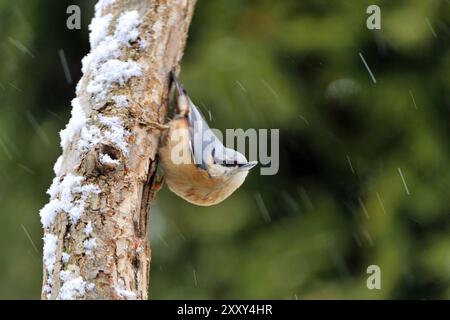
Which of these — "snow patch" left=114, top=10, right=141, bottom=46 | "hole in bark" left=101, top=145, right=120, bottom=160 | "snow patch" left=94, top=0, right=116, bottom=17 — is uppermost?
"snow patch" left=94, top=0, right=116, bottom=17

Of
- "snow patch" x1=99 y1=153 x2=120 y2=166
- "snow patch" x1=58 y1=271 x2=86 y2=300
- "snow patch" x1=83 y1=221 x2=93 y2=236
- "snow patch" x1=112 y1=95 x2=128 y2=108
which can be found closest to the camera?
"snow patch" x1=58 y1=271 x2=86 y2=300

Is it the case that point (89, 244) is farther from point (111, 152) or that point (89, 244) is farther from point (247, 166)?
point (247, 166)

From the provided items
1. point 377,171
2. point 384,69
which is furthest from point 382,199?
point 384,69

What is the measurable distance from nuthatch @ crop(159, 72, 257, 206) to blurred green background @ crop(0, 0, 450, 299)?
1489mm

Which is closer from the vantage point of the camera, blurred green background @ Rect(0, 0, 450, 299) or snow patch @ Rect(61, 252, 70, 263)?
snow patch @ Rect(61, 252, 70, 263)

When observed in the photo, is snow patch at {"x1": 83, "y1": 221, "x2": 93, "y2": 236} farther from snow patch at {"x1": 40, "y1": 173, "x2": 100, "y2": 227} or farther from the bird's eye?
the bird's eye

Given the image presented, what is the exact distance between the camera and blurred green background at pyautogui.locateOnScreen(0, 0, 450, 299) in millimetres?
4199

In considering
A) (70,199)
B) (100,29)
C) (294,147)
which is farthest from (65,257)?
(294,147)

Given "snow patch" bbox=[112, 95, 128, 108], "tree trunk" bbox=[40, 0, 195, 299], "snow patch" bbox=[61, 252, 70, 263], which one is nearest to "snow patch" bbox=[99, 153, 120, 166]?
"tree trunk" bbox=[40, 0, 195, 299]

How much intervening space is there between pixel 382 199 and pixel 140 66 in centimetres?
226

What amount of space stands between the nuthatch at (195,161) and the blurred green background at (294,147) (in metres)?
1.49

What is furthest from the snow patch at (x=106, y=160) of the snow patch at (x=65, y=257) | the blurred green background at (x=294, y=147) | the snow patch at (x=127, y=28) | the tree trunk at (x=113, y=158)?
the blurred green background at (x=294, y=147)
